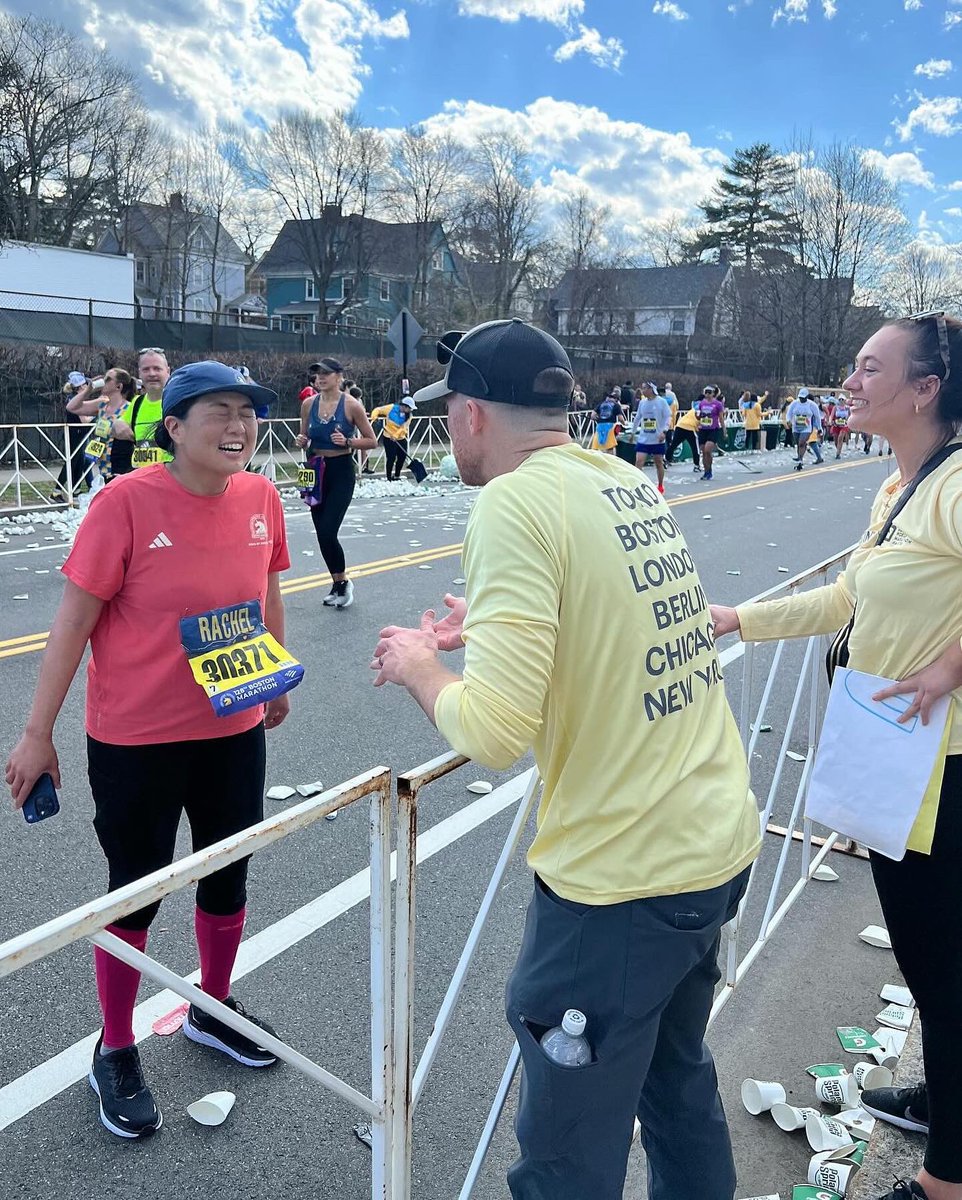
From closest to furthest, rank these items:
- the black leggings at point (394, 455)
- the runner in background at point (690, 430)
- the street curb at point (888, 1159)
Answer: the street curb at point (888, 1159), the black leggings at point (394, 455), the runner in background at point (690, 430)

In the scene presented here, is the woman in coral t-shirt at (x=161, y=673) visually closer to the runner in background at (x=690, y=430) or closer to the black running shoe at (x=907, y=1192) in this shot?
the black running shoe at (x=907, y=1192)

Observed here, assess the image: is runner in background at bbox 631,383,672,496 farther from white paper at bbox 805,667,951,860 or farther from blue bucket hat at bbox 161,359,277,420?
white paper at bbox 805,667,951,860

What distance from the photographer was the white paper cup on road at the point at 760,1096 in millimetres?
2512

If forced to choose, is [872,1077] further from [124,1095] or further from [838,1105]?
[124,1095]

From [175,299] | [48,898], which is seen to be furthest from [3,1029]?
[175,299]

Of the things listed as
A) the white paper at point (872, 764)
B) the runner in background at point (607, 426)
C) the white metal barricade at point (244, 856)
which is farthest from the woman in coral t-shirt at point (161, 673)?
the runner in background at point (607, 426)

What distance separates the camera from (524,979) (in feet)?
5.09

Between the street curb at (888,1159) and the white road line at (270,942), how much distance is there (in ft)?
4.40

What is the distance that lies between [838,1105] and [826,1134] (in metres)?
0.16

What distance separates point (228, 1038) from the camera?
2.73 metres

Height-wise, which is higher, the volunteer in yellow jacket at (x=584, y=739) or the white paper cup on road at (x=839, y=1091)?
the volunteer in yellow jacket at (x=584, y=739)

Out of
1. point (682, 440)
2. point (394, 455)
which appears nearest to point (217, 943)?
point (394, 455)

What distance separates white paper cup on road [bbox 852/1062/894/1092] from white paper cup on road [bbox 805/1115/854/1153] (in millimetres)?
157

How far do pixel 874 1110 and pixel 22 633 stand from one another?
20.3 feet
